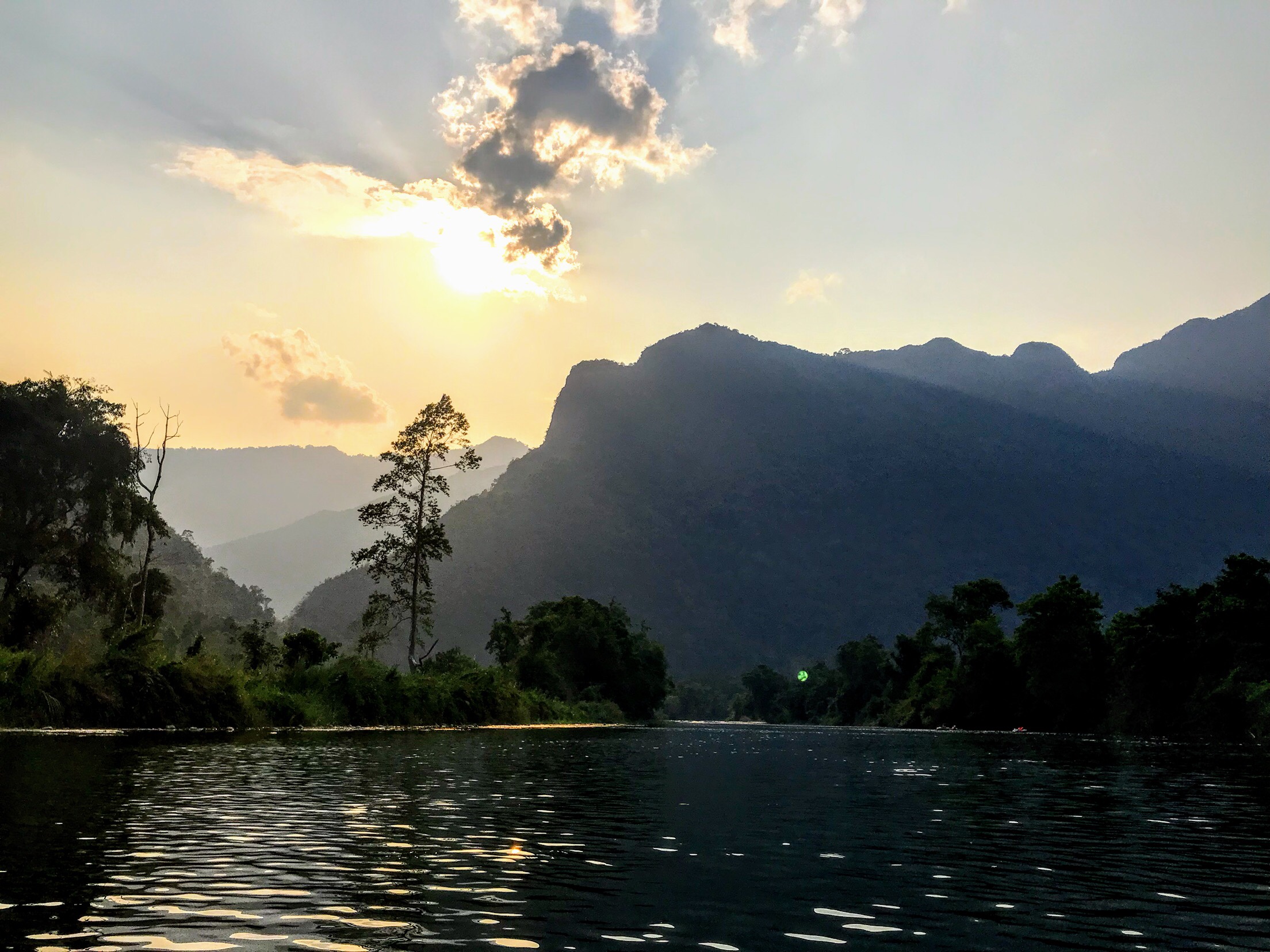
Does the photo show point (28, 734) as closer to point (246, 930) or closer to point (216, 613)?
point (246, 930)

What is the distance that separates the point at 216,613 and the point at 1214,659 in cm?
13990

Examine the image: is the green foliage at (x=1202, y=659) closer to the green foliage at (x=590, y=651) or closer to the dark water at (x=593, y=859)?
the green foliage at (x=590, y=651)

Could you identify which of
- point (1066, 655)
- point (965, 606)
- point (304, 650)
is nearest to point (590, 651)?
point (965, 606)

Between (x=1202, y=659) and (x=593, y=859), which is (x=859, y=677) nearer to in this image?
(x=1202, y=659)

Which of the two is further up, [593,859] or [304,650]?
[304,650]

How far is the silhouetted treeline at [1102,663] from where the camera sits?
260 feet

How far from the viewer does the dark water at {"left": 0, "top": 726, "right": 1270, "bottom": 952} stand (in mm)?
9242

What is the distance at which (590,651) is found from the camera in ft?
432

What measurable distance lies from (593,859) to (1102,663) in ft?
322

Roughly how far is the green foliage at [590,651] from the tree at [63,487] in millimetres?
54751

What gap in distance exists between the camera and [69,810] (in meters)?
16.0

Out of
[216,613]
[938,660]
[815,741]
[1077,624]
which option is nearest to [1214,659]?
[1077,624]

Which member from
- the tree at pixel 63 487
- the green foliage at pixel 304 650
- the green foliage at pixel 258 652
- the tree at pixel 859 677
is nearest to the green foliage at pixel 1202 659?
the green foliage at pixel 304 650

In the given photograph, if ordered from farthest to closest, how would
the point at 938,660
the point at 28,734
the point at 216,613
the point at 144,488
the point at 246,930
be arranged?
the point at 216,613
the point at 938,660
the point at 144,488
the point at 28,734
the point at 246,930
